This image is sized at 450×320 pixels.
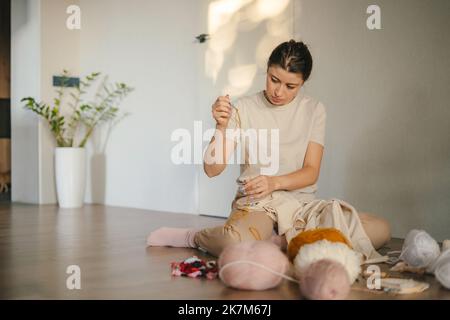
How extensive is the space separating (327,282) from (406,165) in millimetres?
1400

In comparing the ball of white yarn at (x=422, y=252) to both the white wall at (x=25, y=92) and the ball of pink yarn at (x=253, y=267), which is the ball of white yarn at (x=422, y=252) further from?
the white wall at (x=25, y=92)

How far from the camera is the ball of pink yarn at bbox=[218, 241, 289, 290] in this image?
1.62m

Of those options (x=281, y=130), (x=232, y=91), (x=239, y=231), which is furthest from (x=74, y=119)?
(x=239, y=231)

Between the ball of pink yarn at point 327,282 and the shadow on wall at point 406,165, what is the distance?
128 cm

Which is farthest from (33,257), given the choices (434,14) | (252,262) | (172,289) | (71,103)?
(71,103)

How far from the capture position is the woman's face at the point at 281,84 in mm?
2133

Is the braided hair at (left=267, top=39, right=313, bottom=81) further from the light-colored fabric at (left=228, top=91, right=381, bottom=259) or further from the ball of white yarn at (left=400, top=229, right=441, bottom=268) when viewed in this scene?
the ball of white yarn at (left=400, top=229, right=441, bottom=268)

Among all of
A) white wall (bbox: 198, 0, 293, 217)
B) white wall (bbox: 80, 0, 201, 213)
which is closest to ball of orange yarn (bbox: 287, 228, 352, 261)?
white wall (bbox: 198, 0, 293, 217)

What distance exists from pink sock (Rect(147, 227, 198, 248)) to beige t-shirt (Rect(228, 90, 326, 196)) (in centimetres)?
32

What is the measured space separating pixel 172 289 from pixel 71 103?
3342mm

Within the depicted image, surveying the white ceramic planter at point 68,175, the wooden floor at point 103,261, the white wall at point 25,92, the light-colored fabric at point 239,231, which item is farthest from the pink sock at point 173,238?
the white wall at point 25,92

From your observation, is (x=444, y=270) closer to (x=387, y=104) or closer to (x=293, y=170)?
(x=293, y=170)
